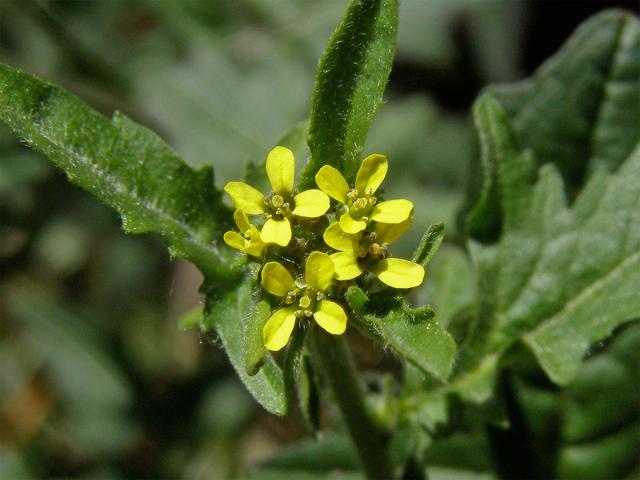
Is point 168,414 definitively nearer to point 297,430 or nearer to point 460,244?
point 297,430

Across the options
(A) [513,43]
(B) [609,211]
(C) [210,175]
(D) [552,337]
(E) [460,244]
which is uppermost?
(A) [513,43]

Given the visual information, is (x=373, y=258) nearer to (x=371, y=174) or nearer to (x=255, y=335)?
(x=371, y=174)

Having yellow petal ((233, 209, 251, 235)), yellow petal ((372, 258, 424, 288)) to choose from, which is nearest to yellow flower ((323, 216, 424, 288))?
yellow petal ((372, 258, 424, 288))

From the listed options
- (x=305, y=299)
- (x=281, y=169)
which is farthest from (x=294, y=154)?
(x=305, y=299)

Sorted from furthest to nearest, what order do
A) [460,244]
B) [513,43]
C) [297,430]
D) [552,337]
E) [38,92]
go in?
[513,43]
[297,430]
[460,244]
[552,337]
[38,92]

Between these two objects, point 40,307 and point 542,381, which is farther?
point 40,307

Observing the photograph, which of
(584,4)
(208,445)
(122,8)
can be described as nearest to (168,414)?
(208,445)

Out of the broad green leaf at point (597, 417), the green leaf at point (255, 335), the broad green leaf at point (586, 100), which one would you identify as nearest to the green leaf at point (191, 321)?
the green leaf at point (255, 335)
